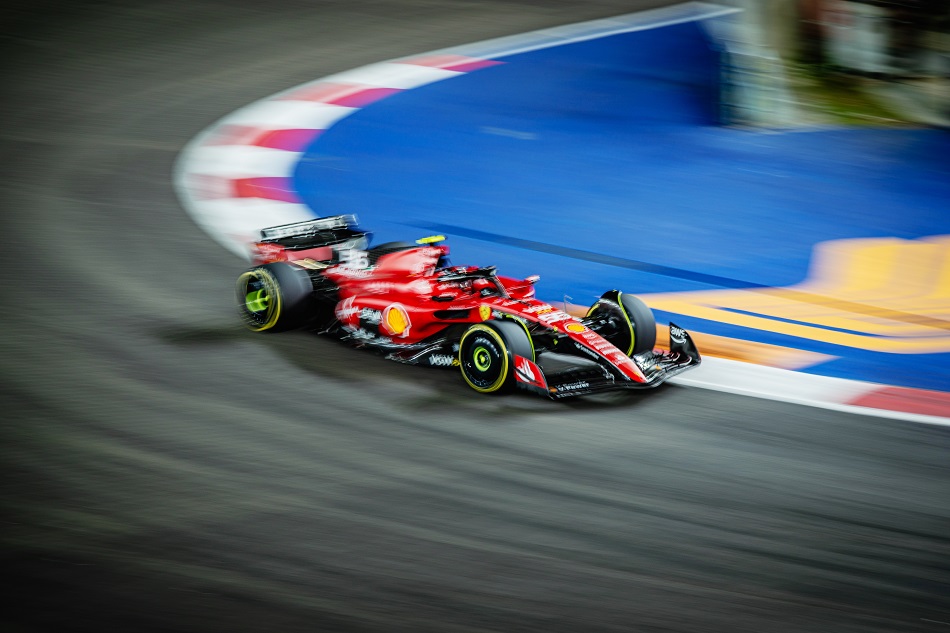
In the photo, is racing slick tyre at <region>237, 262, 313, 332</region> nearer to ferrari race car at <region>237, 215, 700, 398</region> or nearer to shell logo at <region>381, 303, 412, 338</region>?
ferrari race car at <region>237, 215, 700, 398</region>

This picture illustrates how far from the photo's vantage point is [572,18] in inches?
666

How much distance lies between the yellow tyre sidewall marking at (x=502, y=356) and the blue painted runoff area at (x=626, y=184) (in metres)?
2.07

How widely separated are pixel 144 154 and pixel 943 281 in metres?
7.60

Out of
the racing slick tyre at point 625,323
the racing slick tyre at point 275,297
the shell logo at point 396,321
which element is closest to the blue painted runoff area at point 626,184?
the racing slick tyre at point 625,323

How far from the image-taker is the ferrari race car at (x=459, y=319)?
21.3 feet

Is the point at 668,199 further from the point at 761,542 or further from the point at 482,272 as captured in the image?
the point at 761,542

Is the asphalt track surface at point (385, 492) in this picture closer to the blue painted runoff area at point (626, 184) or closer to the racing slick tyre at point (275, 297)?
the racing slick tyre at point (275, 297)

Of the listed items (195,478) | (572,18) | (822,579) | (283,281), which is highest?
(572,18)

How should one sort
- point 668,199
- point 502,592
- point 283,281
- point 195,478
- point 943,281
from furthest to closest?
point 668,199 < point 943,281 < point 283,281 < point 195,478 < point 502,592

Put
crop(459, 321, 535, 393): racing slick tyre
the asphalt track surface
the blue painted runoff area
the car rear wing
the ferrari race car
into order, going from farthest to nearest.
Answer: the blue painted runoff area
the car rear wing
the ferrari race car
crop(459, 321, 535, 393): racing slick tyre
the asphalt track surface

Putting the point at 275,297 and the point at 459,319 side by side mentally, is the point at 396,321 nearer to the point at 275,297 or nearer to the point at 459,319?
the point at 459,319

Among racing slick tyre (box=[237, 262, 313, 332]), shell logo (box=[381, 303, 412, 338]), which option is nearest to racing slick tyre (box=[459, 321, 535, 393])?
shell logo (box=[381, 303, 412, 338])

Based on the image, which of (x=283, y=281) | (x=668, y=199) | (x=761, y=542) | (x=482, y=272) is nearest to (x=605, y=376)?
(x=482, y=272)

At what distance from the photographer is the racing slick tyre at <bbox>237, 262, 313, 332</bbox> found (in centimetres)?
726
